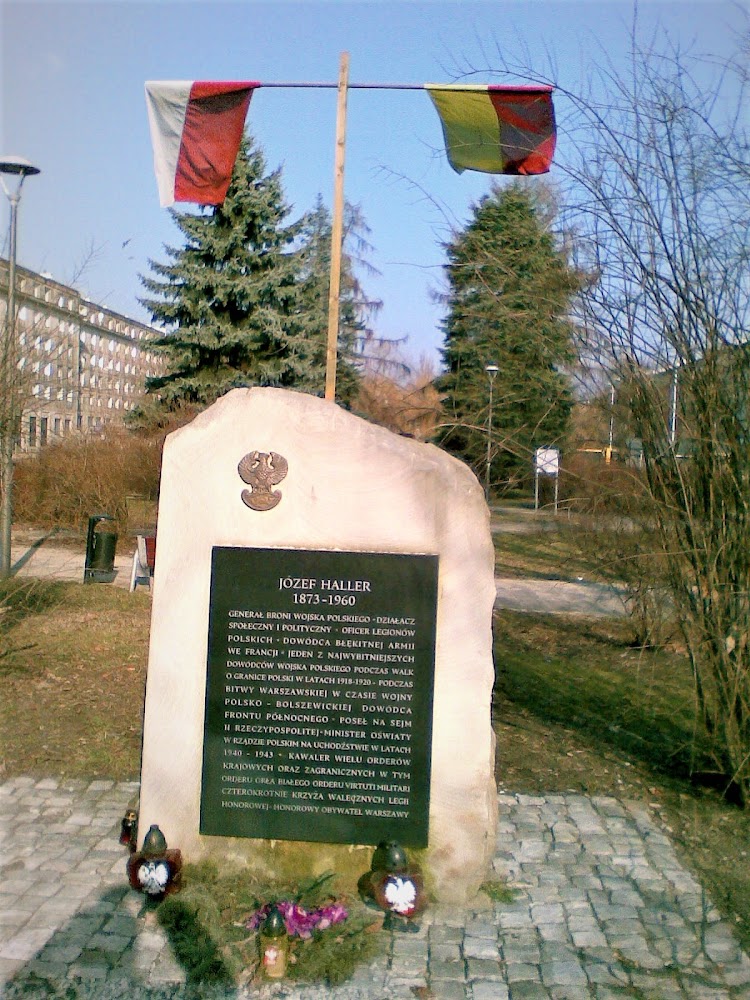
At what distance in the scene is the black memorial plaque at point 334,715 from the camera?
14.1 ft

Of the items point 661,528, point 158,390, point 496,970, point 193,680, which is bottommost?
point 496,970

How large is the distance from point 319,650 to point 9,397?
6.34 m

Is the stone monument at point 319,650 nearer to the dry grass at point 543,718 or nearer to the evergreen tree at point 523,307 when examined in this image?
the evergreen tree at point 523,307

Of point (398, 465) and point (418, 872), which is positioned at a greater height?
point (398, 465)

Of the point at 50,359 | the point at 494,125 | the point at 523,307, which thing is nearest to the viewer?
the point at 523,307

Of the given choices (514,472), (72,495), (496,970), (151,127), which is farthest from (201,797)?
(72,495)

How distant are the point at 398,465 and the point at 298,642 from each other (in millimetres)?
914

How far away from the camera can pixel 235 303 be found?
2447 centimetres

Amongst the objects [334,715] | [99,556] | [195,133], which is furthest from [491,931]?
[99,556]

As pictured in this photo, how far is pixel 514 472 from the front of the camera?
676 centimetres

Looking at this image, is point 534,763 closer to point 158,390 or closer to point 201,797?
point 201,797

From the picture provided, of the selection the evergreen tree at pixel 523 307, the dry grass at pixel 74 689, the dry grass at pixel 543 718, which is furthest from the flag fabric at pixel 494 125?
the dry grass at pixel 74 689

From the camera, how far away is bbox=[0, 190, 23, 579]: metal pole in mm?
9102

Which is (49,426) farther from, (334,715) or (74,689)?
(334,715)
